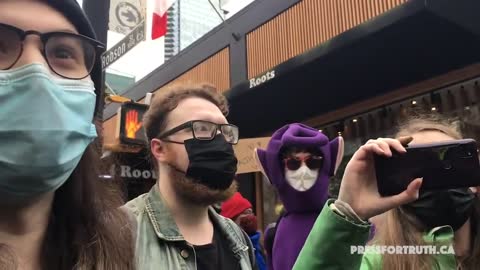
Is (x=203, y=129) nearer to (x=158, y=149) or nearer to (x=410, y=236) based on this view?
(x=158, y=149)

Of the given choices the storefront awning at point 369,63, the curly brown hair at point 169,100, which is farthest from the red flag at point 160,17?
the curly brown hair at point 169,100

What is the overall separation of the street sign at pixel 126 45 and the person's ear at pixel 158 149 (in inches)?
93.3

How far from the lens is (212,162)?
235 centimetres

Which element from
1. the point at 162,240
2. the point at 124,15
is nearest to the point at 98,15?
the point at 162,240

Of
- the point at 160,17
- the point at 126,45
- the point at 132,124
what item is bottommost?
the point at 132,124

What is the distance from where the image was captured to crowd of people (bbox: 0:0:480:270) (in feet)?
4.13

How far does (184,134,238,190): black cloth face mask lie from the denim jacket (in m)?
0.20

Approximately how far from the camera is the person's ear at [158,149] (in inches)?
95.1

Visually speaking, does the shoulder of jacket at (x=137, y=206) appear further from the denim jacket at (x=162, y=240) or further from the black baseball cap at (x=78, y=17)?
the black baseball cap at (x=78, y=17)

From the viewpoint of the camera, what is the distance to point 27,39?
1.31 metres

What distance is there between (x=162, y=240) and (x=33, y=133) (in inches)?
34.0

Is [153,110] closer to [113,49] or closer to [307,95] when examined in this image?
[113,49]

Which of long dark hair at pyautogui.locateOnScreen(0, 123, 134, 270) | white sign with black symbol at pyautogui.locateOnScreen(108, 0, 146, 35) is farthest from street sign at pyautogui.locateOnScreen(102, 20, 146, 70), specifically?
long dark hair at pyautogui.locateOnScreen(0, 123, 134, 270)

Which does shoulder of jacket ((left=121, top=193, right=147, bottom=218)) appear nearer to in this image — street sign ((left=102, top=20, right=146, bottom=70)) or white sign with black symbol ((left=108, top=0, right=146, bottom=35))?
street sign ((left=102, top=20, right=146, bottom=70))
